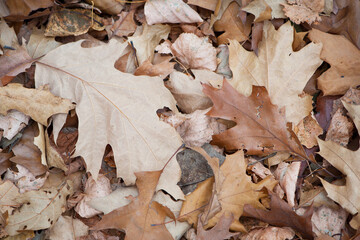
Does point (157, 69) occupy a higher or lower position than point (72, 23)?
lower

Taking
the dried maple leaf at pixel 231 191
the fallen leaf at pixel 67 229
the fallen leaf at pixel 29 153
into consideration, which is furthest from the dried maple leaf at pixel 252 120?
the fallen leaf at pixel 29 153

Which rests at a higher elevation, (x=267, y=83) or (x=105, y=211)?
(x=267, y=83)

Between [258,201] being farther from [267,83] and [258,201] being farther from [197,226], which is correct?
[267,83]

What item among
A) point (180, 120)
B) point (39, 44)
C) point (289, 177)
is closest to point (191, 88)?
point (180, 120)

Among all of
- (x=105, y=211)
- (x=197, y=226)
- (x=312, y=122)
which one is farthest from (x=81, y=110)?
(x=312, y=122)

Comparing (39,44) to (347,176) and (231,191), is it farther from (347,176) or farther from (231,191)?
(347,176)

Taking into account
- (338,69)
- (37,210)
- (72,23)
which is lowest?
(37,210)
